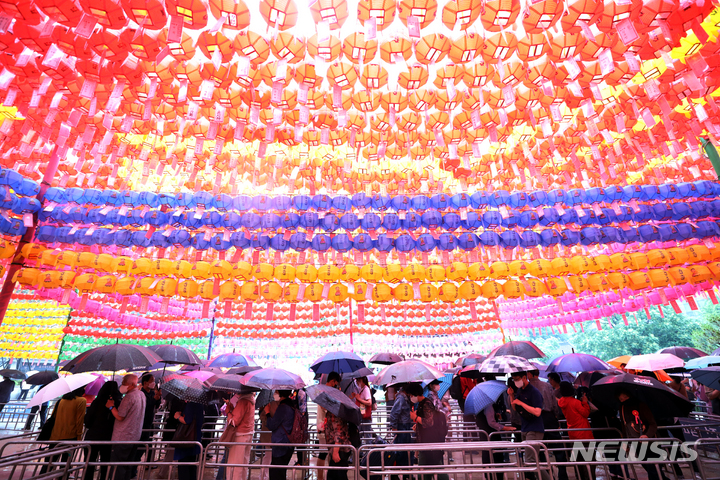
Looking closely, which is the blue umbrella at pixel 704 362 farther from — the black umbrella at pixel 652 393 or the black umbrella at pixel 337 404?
the black umbrella at pixel 337 404

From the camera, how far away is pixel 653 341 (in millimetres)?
27375

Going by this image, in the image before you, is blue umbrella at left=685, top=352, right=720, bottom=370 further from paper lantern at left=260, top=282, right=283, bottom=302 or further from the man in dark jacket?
the man in dark jacket

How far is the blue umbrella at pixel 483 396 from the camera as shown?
5.34 meters

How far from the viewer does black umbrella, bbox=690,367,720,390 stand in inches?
250

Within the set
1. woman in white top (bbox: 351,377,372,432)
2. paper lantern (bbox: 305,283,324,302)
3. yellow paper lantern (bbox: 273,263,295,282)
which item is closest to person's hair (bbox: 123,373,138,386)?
woman in white top (bbox: 351,377,372,432)

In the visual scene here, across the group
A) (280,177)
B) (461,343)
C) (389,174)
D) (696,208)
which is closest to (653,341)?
(461,343)

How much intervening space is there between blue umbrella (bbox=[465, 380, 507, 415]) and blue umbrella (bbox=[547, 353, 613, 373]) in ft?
5.51

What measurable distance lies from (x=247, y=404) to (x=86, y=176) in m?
7.34

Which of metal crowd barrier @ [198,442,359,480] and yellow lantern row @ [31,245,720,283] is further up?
yellow lantern row @ [31,245,720,283]

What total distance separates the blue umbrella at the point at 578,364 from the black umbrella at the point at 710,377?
1552 millimetres

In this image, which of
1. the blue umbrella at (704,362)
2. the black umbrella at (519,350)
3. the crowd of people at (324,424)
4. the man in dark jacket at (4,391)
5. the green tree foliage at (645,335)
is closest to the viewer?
the crowd of people at (324,424)

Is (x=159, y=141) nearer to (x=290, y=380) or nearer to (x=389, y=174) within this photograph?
(x=389, y=174)

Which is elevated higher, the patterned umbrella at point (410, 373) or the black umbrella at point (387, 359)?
the black umbrella at point (387, 359)

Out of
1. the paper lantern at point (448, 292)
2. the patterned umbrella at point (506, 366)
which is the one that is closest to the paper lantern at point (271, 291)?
the paper lantern at point (448, 292)
